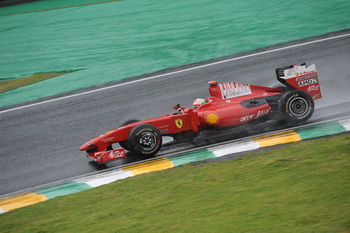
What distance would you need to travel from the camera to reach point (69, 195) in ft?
24.1

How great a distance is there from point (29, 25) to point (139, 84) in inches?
444

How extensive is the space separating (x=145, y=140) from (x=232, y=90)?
1.97 metres

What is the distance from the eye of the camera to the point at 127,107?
11805 millimetres

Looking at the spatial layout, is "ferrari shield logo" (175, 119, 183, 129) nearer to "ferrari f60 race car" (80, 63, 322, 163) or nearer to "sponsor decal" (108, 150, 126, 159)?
"ferrari f60 race car" (80, 63, 322, 163)

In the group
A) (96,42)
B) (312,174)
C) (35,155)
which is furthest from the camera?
(96,42)

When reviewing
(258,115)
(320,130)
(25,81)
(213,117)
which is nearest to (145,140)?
(213,117)

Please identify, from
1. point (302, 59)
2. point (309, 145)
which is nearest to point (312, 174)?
point (309, 145)

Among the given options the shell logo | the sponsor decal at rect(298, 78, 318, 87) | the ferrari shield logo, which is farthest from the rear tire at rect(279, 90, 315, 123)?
the ferrari shield logo

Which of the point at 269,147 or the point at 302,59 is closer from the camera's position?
the point at 269,147

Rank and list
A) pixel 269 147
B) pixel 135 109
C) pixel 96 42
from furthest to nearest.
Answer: pixel 96 42, pixel 135 109, pixel 269 147

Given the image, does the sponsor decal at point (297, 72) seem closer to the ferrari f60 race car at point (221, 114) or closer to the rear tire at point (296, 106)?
the ferrari f60 race car at point (221, 114)

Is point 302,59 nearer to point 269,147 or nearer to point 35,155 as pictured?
point 269,147

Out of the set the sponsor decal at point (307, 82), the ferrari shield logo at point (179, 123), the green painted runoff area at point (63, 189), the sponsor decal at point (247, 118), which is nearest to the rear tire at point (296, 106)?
the sponsor decal at point (307, 82)

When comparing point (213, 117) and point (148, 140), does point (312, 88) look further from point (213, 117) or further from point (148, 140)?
point (148, 140)
